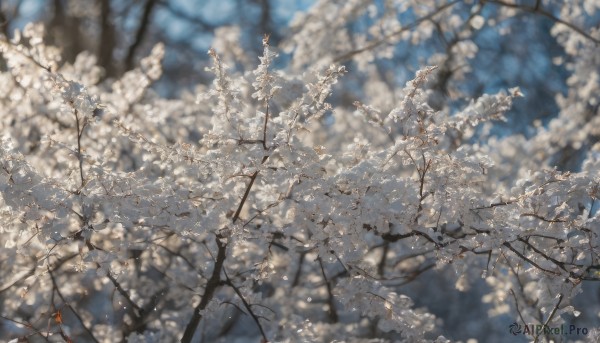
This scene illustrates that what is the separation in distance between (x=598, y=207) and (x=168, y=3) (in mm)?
8153

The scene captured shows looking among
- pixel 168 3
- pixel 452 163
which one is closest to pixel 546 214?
pixel 452 163

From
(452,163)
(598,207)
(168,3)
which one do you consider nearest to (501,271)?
(598,207)

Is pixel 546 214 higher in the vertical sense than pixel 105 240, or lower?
lower

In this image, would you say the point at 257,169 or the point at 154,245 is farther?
the point at 154,245

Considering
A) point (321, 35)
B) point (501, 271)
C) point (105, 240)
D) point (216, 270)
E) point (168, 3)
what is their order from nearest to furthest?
point (216, 270)
point (105, 240)
point (501, 271)
point (321, 35)
point (168, 3)

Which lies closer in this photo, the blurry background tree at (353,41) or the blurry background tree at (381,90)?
the blurry background tree at (381,90)

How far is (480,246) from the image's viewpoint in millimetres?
2455

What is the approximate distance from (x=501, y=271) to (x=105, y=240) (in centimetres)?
264

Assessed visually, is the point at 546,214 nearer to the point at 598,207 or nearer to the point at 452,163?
the point at 598,207

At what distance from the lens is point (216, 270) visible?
2.71 metres

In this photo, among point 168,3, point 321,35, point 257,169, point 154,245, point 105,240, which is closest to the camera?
point 257,169

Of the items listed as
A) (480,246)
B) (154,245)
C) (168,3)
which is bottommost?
(480,246)

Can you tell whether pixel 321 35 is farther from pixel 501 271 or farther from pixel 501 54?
pixel 501 54

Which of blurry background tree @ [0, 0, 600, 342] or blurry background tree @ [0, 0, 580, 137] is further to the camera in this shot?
blurry background tree @ [0, 0, 580, 137]
